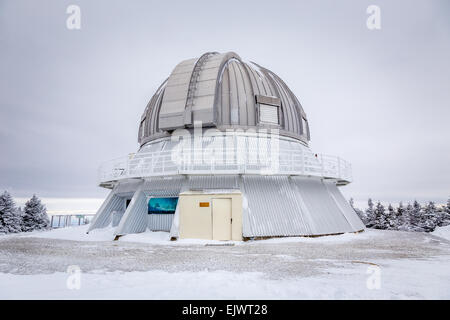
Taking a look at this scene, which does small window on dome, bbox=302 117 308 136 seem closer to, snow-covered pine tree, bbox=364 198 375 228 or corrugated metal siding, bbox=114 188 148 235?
corrugated metal siding, bbox=114 188 148 235

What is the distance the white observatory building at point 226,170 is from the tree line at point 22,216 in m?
27.6

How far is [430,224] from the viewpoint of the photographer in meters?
47.1

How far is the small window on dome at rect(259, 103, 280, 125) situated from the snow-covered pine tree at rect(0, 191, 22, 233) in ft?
131

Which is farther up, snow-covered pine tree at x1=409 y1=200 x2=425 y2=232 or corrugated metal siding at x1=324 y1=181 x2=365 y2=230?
corrugated metal siding at x1=324 y1=181 x2=365 y2=230

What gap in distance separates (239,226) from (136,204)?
268 inches

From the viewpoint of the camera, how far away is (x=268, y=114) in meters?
20.3

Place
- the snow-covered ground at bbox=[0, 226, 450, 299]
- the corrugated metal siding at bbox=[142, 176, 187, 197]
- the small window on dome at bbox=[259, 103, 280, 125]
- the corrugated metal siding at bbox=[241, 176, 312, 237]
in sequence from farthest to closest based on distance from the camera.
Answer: the small window on dome at bbox=[259, 103, 280, 125] < the corrugated metal siding at bbox=[142, 176, 187, 197] < the corrugated metal siding at bbox=[241, 176, 312, 237] < the snow-covered ground at bbox=[0, 226, 450, 299]

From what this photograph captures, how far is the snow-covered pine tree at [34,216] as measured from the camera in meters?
46.2

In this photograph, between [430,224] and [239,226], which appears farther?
[430,224]

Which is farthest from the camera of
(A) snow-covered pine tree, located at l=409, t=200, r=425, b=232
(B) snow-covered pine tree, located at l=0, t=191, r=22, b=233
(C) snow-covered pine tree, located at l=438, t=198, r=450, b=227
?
(A) snow-covered pine tree, located at l=409, t=200, r=425, b=232

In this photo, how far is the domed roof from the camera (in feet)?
63.2

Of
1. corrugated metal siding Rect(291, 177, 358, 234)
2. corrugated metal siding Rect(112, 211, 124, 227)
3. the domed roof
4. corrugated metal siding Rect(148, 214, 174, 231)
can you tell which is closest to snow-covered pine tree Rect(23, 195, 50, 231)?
corrugated metal siding Rect(112, 211, 124, 227)
